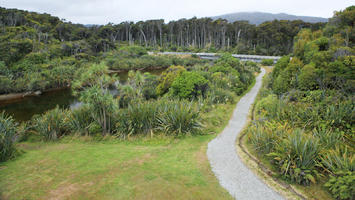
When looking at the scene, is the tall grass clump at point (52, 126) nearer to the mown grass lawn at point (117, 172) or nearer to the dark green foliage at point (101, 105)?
the mown grass lawn at point (117, 172)

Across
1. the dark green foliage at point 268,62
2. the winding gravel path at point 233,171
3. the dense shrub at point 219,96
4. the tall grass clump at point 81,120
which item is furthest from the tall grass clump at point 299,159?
the dark green foliage at point 268,62

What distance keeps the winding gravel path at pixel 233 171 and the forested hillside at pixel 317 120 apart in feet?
3.49

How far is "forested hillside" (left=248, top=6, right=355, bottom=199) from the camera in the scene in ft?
23.0

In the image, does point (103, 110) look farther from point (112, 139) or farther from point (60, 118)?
point (60, 118)

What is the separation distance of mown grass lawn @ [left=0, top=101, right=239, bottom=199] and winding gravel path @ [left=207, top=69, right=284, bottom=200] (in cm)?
37

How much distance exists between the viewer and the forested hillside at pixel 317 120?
7020 millimetres

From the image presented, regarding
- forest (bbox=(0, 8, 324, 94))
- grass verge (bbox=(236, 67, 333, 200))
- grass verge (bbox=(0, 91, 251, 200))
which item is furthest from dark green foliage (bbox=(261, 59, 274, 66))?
grass verge (bbox=(236, 67, 333, 200))

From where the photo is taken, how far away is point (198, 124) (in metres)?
12.6

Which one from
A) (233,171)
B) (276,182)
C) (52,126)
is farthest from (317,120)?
(52,126)

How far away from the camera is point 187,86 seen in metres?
17.7

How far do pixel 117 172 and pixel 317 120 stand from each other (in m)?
10.6

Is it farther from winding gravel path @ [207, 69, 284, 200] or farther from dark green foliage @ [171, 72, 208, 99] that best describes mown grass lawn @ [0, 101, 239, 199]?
dark green foliage @ [171, 72, 208, 99]

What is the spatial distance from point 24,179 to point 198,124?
872cm

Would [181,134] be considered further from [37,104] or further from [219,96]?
[37,104]
